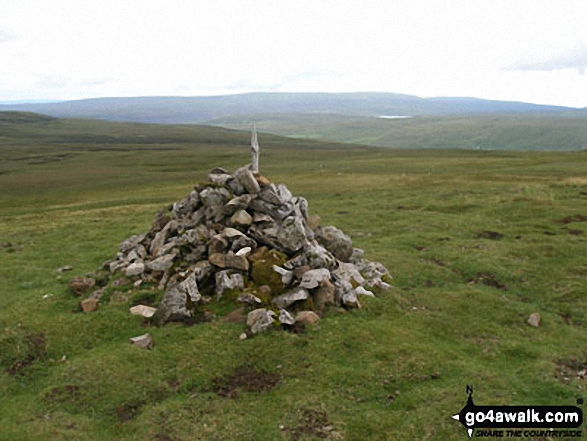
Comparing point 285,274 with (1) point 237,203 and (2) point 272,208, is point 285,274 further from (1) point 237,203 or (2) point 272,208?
(1) point 237,203

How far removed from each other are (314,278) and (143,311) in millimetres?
7679

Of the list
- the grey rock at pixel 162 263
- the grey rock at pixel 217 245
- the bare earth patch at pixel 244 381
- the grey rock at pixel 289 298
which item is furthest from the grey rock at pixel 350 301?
the grey rock at pixel 162 263

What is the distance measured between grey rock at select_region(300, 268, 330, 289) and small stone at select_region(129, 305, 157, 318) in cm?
670

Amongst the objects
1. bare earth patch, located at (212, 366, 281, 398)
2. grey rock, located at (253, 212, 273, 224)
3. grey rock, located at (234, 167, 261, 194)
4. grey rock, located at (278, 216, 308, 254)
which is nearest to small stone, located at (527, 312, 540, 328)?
grey rock, located at (278, 216, 308, 254)

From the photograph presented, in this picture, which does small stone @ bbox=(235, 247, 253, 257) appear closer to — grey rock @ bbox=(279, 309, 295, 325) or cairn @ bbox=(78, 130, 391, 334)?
cairn @ bbox=(78, 130, 391, 334)

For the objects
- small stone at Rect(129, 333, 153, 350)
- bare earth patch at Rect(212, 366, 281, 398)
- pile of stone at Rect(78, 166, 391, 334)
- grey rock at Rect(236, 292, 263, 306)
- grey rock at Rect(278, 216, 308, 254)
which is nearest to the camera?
bare earth patch at Rect(212, 366, 281, 398)

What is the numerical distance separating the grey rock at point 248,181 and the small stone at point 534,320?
14.6 meters

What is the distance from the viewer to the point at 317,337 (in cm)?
1831

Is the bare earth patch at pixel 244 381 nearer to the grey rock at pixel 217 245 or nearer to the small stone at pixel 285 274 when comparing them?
the small stone at pixel 285 274

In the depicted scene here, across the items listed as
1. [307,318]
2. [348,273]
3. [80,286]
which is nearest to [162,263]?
[80,286]

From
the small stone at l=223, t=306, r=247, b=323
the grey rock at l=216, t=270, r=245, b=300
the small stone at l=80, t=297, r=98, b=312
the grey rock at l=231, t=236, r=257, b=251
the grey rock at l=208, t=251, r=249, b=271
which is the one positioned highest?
the grey rock at l=231, t=236, r=257, b=251

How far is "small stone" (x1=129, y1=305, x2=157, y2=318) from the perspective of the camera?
20.4 m

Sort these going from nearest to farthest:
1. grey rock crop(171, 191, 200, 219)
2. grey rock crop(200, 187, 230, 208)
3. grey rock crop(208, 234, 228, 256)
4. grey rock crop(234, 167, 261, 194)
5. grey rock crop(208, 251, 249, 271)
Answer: grey rock crop(208, 251, 249, 271)
grey rock crop(208, 234, 228, 256)
grey rock crop(200, 187, 230, 208)
grey rock crop(234, 167, 261, 194)
grey rock crop(171, 191, 200, 219)

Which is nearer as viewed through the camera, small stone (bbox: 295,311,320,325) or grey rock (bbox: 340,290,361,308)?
small stone (bbox: 295,311,320,325)
